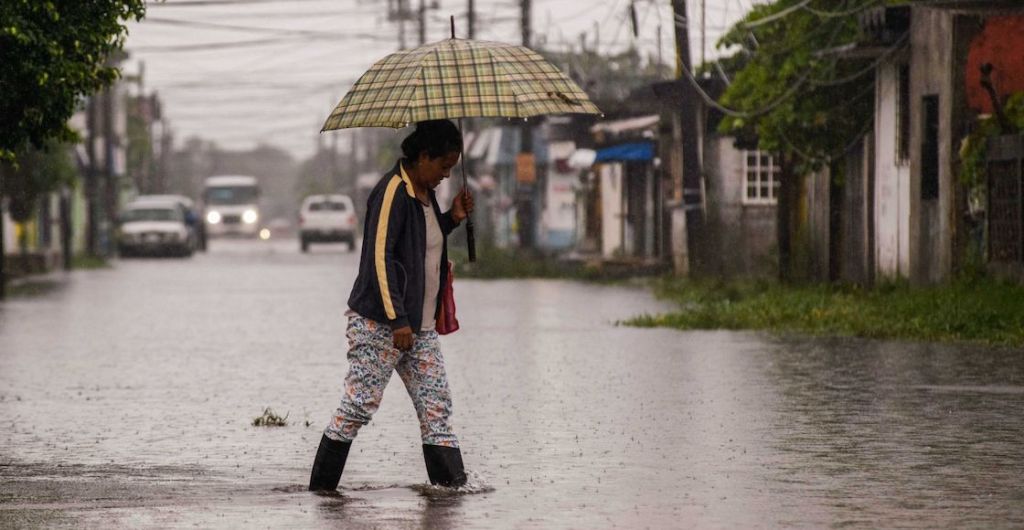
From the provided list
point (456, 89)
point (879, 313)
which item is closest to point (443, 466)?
point (456, 89)

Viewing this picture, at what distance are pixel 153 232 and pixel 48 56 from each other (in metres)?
46.7

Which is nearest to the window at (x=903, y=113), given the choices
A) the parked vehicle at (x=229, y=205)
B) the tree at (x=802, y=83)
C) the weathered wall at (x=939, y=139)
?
the tree at (x=802, y=83)

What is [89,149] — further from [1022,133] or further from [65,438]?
[65,438]

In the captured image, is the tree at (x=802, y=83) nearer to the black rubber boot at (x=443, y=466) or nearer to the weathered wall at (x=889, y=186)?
the weathered wall at (x=889, y=186)

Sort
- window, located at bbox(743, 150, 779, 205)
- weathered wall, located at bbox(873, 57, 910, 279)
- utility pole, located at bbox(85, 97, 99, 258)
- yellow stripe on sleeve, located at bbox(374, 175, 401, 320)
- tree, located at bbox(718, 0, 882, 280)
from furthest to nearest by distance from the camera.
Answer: utility pole, located at bbox(85, 97, 99, 258) → window, located at bbox(743, 150, 779, 205) → tree, located at bbox(718, 0, 882, 280) → weathered wall, located at bbox(873, 57, 910, 279) → yellow stripe on sleeve, located at bbox(374, 175, 401, 320)

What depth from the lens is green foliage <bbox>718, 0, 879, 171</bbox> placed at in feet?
95.5

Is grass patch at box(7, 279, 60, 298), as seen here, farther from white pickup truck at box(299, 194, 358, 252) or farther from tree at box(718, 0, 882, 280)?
white pickup truck at box(299, 194, 358, 252)

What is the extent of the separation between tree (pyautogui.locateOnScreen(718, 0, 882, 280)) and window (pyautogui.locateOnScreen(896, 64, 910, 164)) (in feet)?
1.98

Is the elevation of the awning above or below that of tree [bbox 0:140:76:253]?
above

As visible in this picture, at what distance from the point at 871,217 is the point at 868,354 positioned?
38.3 feet

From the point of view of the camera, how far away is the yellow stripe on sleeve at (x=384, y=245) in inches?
358

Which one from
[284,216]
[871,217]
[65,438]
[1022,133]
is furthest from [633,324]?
[284,216]

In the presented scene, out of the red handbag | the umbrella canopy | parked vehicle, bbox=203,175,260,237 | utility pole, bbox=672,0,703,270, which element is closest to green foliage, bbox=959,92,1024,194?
utility pole, bbox=672,0,703,270

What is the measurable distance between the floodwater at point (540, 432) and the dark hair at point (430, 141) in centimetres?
156
